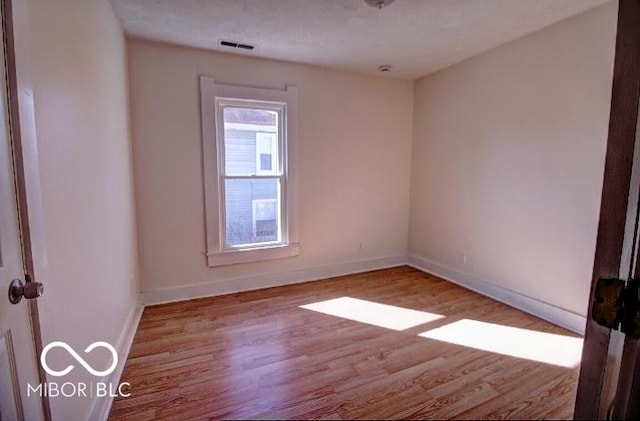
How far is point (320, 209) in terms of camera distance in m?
3.70

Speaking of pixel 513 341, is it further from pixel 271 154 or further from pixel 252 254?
pixel 271 154

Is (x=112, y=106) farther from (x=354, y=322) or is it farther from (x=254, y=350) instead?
(x=354, y=322)

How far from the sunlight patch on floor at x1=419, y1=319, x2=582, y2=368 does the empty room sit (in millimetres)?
20

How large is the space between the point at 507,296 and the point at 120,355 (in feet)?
10.8

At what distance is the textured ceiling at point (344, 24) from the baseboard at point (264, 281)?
2.35m

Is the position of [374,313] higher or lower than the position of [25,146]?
lower

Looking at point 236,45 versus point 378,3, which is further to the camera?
point 236,45

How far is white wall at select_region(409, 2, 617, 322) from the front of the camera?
234 centimetres

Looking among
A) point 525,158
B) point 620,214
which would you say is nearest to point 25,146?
point 620,214

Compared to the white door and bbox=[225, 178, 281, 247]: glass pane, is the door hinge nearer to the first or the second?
the white door

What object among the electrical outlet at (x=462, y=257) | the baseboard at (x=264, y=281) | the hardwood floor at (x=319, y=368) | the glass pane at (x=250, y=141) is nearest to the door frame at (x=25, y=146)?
the hardwood floor at (x=319, y=368)

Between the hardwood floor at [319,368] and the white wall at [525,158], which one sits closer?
the hardwood floor at [319,368]

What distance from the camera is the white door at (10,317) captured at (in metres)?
0.82

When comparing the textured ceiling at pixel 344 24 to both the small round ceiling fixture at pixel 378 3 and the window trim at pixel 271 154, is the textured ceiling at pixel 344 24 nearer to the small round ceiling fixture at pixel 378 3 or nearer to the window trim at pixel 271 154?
the small round ceiling fixture at pixel 378 3
